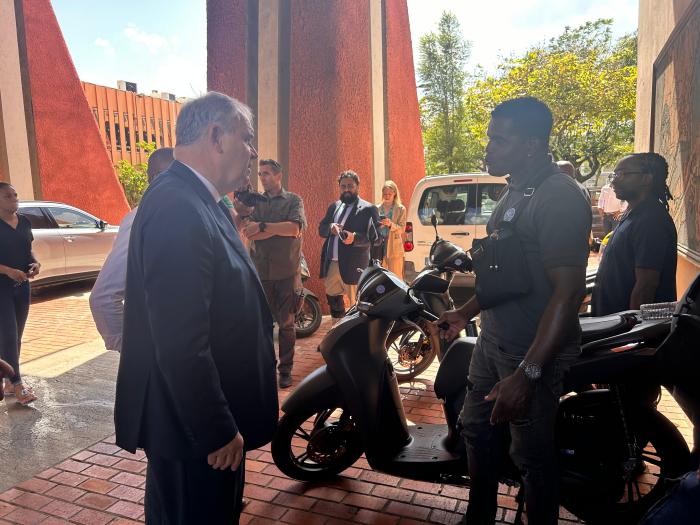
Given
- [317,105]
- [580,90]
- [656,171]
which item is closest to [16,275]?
[656,171]

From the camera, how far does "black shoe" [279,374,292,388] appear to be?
4.61m

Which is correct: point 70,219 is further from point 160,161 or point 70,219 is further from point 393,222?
point 160,161

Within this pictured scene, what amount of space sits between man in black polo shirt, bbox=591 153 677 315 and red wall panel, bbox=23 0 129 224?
14.7 meters

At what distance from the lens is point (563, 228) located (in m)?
1.80

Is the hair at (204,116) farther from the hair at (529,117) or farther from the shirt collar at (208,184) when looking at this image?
the hair at (529,117)

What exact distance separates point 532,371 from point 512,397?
124mm

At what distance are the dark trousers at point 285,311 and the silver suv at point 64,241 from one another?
5.80 m

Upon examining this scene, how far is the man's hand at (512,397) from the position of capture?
1.88 metres

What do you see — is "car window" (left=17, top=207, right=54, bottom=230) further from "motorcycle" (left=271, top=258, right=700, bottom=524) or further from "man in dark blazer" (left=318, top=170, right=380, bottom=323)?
"motorcycle" (left=271, top=258, right=700, bottom=524)

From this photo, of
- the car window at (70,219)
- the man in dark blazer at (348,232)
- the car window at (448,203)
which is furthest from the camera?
the car window at (70,219)

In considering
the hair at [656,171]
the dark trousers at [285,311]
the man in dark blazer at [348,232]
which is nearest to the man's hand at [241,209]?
the dark trousers at [285,311]

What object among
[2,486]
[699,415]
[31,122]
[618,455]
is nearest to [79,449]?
[2,486]

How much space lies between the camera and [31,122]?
13.7 meters

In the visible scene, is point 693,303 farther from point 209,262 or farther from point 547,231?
point 209,262
